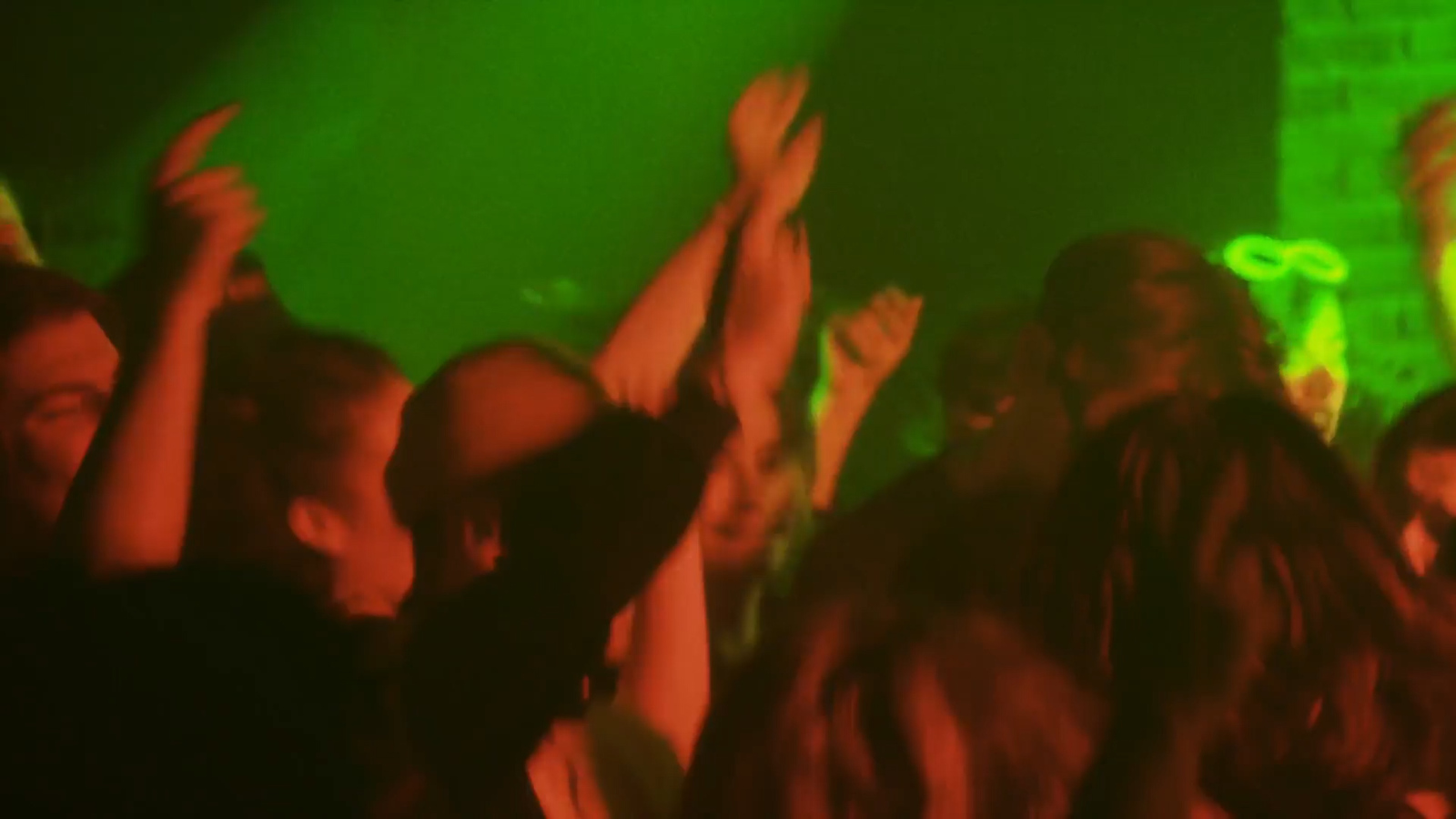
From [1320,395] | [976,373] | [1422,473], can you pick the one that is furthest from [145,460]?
[1320,395]

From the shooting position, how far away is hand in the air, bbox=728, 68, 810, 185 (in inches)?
65.7

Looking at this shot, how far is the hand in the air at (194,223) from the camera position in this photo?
1351 millimetres

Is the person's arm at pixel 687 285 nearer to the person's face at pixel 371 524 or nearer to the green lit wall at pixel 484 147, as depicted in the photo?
the person's face at pixel 371 524

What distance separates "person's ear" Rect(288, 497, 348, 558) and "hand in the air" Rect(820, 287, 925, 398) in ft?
2.91

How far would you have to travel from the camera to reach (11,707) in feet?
3.59

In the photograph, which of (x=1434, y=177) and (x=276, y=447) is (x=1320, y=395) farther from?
(x=276, y=447)

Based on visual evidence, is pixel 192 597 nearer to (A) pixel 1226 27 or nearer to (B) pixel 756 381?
(B) pixel 756 381

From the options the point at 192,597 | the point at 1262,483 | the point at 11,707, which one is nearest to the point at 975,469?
the point at 1262,483

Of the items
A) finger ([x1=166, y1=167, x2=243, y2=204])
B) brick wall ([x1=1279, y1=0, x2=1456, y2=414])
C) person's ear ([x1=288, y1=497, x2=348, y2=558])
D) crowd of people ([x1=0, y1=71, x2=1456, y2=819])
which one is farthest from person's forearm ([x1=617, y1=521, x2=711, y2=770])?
brick wall ([x1=1279, y1=0, x2=1456, y2=414])

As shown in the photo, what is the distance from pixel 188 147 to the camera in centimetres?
138

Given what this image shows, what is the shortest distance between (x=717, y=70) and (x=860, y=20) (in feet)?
1.54

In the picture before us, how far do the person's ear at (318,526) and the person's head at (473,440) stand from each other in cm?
14

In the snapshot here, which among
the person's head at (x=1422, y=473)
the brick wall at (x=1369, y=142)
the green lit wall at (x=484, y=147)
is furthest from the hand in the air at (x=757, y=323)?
the green lit wall at (x=484, y=147)

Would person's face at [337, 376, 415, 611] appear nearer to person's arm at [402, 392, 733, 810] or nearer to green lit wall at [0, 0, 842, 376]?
person's arm at [402, 392, 733, 810]
